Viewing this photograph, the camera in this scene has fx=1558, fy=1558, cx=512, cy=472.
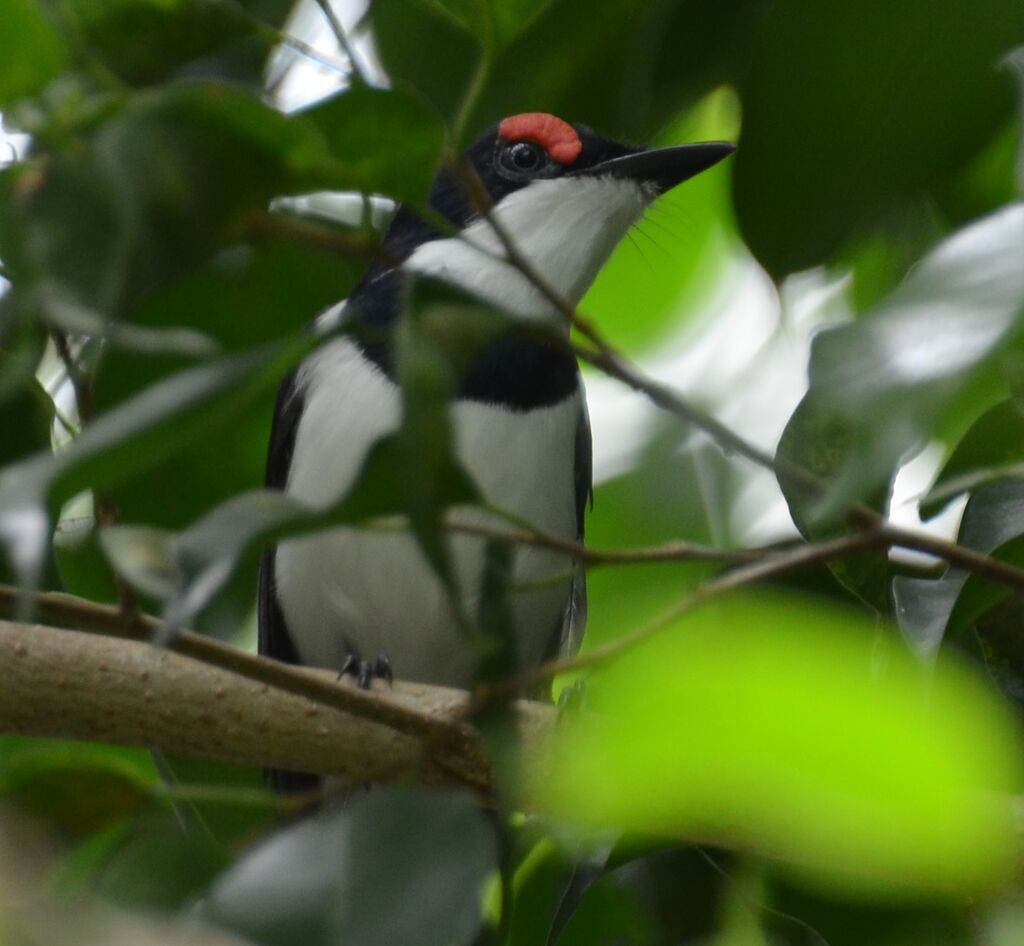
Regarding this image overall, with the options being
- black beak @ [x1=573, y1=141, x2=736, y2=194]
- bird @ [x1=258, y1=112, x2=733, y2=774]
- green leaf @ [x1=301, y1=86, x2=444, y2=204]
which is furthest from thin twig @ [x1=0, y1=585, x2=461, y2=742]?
black beak @ [x1=573, y1=141, x2=736, y2=194]

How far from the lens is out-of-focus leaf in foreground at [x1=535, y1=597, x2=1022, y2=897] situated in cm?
45

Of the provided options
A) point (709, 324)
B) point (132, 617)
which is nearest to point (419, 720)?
point (132, 617)

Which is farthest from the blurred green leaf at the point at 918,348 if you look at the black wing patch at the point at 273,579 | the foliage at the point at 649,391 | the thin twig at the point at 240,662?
the black wing patch at the point at 273,579

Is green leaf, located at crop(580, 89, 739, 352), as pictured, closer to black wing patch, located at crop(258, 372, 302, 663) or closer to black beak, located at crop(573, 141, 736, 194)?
black beak, located at crop(573, 141, 736, 194)

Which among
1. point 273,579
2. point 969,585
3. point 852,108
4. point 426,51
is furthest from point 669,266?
point 969,585

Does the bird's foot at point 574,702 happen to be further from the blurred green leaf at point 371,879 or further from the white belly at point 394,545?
the white belly at point 394,545

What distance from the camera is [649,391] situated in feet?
3.25

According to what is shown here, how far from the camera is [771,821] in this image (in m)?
0.49

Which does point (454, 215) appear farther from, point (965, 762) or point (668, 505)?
point (965, 762)

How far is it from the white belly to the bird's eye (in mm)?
453

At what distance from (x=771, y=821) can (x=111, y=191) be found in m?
0.55

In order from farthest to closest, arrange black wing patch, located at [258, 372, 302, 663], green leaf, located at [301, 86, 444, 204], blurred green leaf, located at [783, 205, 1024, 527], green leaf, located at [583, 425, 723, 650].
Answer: black wing patch, located at [258, 372, 302, 663] → green leaf, located at [583, 425, 723, 650] → green leaf, located at [301, 86, 444, 204] → blurred green leaf, located at [783, 205, 1024, 527]

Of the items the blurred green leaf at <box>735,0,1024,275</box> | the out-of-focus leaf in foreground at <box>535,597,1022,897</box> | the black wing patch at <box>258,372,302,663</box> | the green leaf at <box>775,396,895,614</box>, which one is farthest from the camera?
the black wing patch at <box>258,372,302,663</box>

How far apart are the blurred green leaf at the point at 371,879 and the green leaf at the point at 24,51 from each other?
50cm
